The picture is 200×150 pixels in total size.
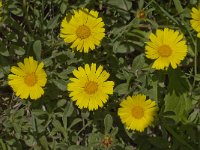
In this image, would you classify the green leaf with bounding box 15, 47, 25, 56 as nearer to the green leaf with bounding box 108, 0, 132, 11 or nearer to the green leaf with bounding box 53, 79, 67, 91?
the green leaf with bounding box 53, 79, 67, 91

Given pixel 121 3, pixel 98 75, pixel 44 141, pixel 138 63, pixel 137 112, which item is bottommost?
pixel 44 141

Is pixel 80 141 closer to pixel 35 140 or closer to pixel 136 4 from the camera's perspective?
pixel 35 140

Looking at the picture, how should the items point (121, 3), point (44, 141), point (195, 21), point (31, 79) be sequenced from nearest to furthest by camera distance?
point (31, 79) < point (195, 21) < point (44, 141) < point (121, 3)

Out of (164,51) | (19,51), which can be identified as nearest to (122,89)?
(164,51)

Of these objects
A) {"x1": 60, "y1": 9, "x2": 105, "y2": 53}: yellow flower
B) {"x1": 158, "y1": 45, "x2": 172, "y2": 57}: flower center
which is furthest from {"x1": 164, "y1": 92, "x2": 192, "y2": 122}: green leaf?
{"x1": 60, "y1": 9, "x2": 105, "y2": 53}: yellow flower

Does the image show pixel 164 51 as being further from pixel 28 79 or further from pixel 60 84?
pixel 28 79

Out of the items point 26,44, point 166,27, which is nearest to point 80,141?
point 26,44
